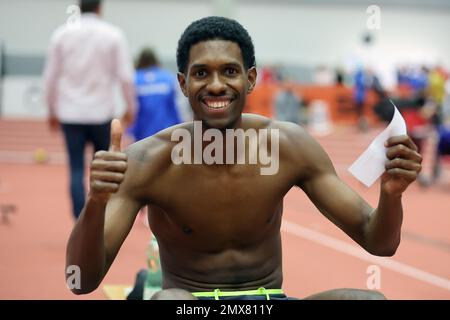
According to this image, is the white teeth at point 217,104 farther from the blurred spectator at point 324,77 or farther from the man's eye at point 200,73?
the blurred spectator at point 324,77

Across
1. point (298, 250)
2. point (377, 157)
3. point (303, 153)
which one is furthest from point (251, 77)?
point (298, 250)

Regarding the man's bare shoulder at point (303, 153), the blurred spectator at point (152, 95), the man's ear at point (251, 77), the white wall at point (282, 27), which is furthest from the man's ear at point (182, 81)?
the white wall at point (282, 27)

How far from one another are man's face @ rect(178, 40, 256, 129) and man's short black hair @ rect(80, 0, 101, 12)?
395 cm

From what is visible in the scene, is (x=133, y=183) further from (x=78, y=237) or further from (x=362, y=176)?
(x=362, y=176)

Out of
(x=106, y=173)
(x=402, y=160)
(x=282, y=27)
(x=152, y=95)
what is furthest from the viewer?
(x=282, y=27)

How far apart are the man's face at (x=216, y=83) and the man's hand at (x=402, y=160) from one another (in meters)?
0.59

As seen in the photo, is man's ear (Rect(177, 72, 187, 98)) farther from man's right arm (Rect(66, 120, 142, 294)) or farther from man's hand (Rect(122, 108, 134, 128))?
man's hand (Rect(122, 108, 134, 128))

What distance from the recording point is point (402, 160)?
9.36 feet

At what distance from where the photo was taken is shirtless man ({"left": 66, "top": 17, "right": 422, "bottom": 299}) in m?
3.06

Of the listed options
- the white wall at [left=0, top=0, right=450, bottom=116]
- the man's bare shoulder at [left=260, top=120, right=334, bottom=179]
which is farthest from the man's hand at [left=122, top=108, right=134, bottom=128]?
the white wall at [left=0, top=0, right=450, bottom=116]

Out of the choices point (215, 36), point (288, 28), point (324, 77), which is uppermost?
point (288, 28)

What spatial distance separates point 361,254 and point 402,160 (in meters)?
4.25

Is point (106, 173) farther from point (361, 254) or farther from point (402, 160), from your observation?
point (361, 254)
